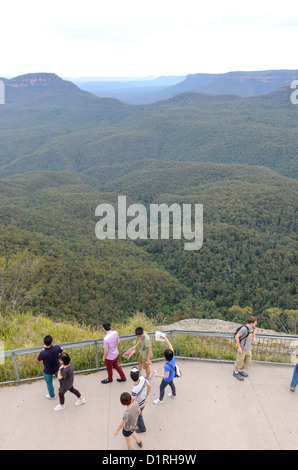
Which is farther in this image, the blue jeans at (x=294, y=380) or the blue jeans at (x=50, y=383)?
the blue jeans at (x=294, y=380)

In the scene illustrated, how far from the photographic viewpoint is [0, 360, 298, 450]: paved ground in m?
5.26

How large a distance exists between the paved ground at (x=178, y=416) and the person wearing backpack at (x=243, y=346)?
0.68ft

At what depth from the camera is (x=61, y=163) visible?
184 metres

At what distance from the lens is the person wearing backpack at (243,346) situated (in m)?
6.55

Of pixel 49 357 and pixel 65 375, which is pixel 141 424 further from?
pixel 49 357

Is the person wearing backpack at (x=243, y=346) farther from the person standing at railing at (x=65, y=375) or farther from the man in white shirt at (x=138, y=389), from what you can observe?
the person standing at railing at (x=65, y=375)

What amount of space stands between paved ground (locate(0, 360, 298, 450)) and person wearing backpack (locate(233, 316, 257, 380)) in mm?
207

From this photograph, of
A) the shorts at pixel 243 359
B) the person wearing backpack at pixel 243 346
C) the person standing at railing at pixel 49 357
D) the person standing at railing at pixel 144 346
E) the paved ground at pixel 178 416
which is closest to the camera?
the paved ground at pixel 178 416

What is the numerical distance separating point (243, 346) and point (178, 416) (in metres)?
2.08

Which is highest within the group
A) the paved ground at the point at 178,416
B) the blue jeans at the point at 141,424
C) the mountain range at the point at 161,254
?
the blue jeans at the point at 141,424

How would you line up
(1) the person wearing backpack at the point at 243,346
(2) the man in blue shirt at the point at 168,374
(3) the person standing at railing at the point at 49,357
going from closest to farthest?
1. (2) the man in blue shirt at the point at 168,374
2. (3) the person standing at railing at the point at 49,357
3. (1) the person wearing backpack at the point at 243,346

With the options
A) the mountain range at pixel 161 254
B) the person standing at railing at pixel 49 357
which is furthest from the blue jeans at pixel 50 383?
the mountain range at pixel 161 254

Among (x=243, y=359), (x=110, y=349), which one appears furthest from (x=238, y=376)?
(x=110, y=349)

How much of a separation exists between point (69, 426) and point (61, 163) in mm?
191602
